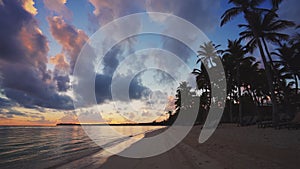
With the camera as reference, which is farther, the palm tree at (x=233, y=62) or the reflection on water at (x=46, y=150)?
the palm tree at (x=233, y=62)

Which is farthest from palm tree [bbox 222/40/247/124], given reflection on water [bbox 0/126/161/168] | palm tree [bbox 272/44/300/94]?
reflection on water [bbox 0/126/161/168]

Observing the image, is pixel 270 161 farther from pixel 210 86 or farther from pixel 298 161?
pixel 210 86

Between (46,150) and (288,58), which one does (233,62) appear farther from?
(46,150)

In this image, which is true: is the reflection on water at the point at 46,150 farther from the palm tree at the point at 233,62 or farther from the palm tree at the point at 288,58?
the palm tree at the point at 288,58

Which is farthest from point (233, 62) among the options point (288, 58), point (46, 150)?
point (46, 150)

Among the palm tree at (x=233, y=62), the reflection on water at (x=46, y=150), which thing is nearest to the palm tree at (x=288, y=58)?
the palm tree at (x=233, y=62)

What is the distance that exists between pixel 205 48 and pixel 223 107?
1270cm

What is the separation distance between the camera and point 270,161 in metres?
6.84

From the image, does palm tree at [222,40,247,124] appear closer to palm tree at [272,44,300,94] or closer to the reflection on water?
palm tree at [272,44,300,94]

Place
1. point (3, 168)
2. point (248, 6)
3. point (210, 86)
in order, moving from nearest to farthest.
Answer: point (3, 168) < point (248, 6) < point (210, 86)

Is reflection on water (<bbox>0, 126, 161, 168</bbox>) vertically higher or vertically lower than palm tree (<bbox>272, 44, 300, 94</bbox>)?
lower

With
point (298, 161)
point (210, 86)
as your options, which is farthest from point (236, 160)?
point (210, 86)

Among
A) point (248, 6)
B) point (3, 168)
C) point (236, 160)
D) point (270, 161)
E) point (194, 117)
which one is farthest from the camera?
point (194, 117)

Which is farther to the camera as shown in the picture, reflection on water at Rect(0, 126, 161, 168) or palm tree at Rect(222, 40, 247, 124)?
palm tree at Rect(222, 40, 247, 124)
